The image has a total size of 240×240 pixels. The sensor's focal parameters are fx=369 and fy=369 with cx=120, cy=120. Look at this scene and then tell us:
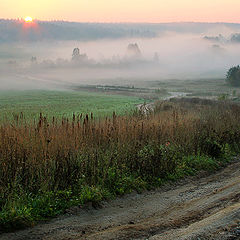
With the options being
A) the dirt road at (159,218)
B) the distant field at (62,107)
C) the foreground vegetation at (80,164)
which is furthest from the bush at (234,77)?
the dirt road at (159,218)

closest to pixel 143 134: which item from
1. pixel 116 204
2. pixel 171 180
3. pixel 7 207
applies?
pixel 171 180

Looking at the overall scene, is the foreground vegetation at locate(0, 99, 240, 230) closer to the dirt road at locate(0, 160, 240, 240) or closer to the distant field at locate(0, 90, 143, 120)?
the dirt road at locate(0, 160, 240, 240)

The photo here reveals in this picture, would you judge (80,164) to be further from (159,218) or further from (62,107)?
(62,107)

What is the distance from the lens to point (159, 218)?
7.66 meters

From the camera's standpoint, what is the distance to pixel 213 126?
54.7 ft

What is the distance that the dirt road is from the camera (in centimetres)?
655

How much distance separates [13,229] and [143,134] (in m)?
7.01

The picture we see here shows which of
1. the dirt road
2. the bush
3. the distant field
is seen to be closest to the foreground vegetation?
the dirt road

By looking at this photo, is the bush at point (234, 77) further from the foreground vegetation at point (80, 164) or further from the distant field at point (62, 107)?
the foreground vegetation at point (80, 164)

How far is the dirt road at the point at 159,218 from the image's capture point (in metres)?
6.55

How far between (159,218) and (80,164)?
2.62 m

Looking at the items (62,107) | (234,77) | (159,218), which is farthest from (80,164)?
(234,77)

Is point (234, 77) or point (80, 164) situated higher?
point (234, 77)

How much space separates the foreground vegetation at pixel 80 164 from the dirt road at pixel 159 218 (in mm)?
360
